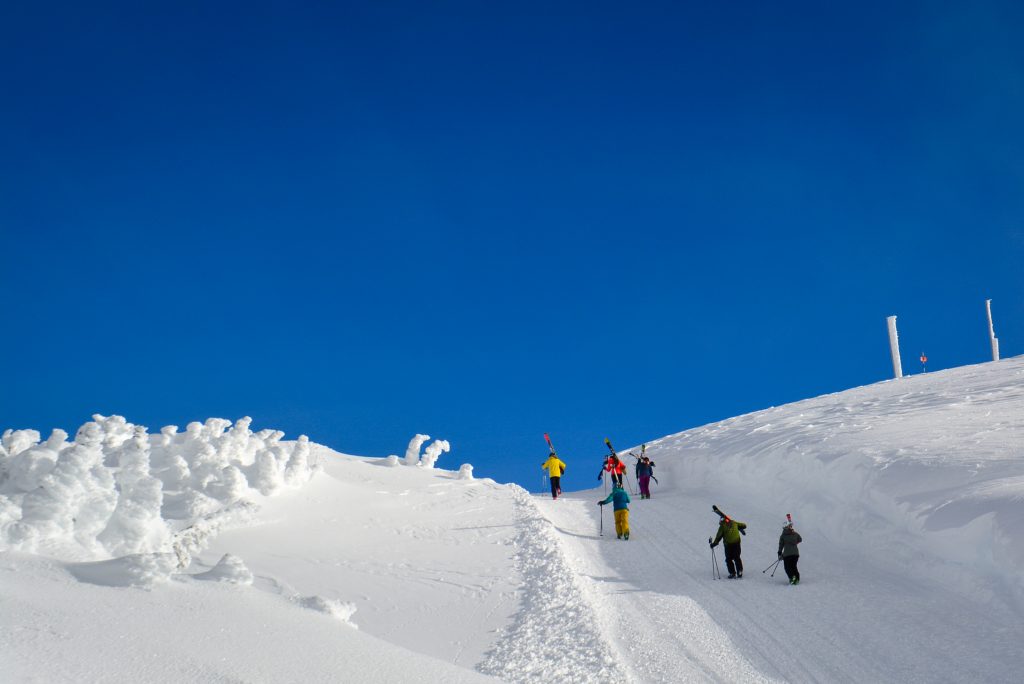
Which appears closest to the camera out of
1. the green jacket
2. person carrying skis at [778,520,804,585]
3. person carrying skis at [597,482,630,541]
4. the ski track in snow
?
the ski track in snow

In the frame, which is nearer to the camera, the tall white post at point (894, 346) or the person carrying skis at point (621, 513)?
the person carrying skis at point (621, 513)

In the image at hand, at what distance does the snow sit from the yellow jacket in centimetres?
307

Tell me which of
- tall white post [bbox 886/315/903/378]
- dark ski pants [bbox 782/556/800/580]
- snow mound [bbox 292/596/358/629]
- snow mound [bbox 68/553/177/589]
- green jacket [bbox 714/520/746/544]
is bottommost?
dark ski pants [bbox 782/556/800/580]

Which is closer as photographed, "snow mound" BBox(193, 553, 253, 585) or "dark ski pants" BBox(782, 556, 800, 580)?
"snow mound" BBox(193, 553, 253, 585)

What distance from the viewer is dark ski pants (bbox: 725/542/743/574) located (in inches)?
600

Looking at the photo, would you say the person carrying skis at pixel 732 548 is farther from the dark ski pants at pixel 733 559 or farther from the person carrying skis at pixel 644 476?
the person carrying skis at pixel 644 476

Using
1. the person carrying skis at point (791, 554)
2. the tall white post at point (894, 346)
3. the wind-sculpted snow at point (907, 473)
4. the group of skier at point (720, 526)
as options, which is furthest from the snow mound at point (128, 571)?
the tall white post at point (894, 346)

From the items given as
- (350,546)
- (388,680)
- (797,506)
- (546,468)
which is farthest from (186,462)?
(797,506)

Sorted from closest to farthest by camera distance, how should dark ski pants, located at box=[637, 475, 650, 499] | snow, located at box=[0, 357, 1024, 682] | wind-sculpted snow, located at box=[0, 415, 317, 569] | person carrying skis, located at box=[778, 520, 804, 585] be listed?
snow, located at box=[0, 357, 1024, 682] → wind-sculpted snow, located at box=[0, 415, 317, 569] → person carrying skis, located at box=[778, 520, 804, 585] → dark ski pants, located at box=[637, 475, 650, 499]

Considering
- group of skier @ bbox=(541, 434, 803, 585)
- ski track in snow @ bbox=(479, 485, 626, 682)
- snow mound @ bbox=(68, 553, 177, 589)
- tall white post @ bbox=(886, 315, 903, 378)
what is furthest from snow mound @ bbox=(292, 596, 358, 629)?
tall white post @ bbox=(886, 315, 903, 378)

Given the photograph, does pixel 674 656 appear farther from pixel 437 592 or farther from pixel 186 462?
pixel 186 462

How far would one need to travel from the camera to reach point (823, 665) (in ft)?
33.3

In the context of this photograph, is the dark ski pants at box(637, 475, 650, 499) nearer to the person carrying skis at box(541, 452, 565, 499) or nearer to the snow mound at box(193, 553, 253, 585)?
the person carrying skis at box(541, 452, 565, 499)

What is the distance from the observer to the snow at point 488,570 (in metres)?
8.54
